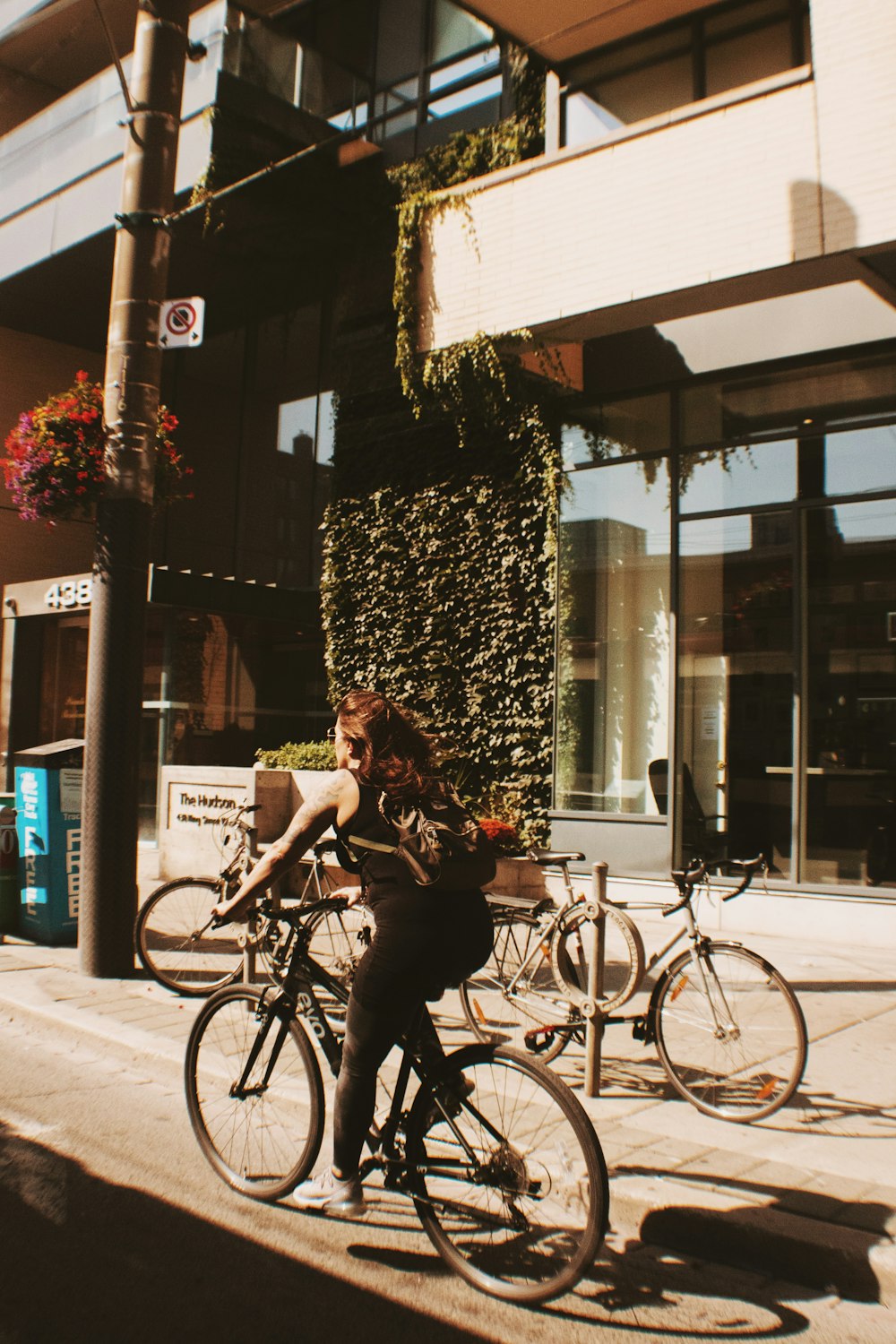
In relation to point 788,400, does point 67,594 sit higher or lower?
lower

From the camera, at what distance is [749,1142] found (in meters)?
4.74

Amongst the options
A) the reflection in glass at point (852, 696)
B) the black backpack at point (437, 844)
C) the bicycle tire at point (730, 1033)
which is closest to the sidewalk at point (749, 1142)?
the bicycle tire at point (730, 1033)

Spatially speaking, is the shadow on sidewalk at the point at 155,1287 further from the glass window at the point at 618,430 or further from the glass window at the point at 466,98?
the glass window at the point at 466,98

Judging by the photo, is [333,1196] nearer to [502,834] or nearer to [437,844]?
[437,844]

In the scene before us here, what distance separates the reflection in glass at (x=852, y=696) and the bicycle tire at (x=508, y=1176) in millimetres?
7367

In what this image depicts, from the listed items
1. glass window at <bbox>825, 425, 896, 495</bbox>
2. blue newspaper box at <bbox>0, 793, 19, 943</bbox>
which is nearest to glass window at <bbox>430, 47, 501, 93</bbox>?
glass window at <bbox>825, 425, 896, 495</bbox>

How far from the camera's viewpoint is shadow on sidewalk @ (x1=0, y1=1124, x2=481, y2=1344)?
3166 millimetres

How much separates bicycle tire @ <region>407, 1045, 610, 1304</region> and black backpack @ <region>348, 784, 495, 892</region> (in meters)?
0.51

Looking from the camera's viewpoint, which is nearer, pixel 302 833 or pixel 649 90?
pixel 302 833

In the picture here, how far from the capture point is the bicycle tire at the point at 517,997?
18.7 feet

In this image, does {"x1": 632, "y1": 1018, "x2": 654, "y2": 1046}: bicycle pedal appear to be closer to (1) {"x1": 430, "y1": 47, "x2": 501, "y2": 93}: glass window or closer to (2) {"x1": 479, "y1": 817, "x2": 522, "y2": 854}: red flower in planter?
(2) {"x1": 479, "y1": 817, "x2": 522, "y2": 854}: red flower in planter

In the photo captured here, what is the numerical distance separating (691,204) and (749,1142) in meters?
8.25

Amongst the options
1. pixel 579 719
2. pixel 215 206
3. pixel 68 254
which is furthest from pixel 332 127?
pixel 579 719

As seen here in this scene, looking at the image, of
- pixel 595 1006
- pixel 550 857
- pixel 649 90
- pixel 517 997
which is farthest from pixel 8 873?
pixel 649 90
